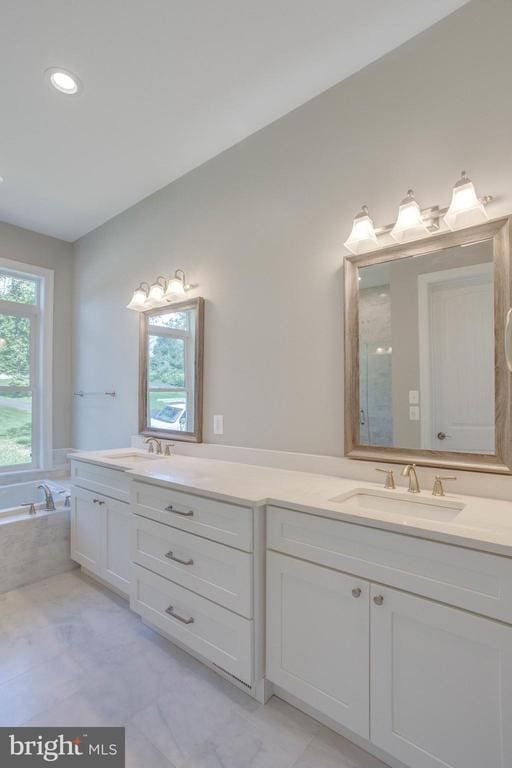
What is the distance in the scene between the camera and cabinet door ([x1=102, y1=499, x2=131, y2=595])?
2160 mm

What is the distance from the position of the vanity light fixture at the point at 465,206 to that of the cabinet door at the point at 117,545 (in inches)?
83.5

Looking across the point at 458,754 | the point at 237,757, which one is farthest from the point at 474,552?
the point at 237,757

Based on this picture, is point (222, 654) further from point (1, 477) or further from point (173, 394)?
point (1, 477)

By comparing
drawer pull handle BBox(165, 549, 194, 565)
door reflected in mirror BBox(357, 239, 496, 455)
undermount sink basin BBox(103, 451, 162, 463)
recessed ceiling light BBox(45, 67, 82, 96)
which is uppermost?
recessed ceiling light BBox(45, 67, 82, 96)

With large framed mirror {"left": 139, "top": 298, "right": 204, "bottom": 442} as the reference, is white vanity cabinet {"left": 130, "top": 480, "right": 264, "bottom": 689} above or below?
below

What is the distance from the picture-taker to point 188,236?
8.88 ft

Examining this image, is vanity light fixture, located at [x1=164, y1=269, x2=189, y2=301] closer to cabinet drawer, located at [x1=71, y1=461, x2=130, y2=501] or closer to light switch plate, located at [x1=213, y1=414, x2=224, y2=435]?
light switch plate, located at [x1=213, y1=414, x2=224, y2=435]

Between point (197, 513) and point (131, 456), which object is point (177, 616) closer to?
point (197, 513)

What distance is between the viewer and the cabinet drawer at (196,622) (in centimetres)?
149

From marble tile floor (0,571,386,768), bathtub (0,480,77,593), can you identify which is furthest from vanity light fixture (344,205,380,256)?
bathtub (0,480,77,593)

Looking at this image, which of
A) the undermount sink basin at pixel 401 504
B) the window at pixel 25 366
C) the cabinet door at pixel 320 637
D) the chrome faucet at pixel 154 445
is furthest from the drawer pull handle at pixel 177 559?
the window at pixel 25 366

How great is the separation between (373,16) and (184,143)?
123 cm

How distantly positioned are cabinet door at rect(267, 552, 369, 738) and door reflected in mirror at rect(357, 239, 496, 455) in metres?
0.68

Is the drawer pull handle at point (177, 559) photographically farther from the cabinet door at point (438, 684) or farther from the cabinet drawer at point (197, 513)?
the cabinet door at point (438, 684)
